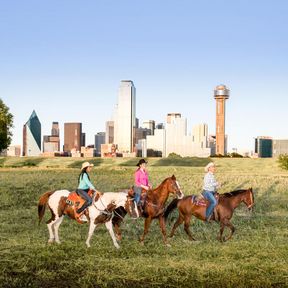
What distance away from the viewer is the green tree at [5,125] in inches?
3044

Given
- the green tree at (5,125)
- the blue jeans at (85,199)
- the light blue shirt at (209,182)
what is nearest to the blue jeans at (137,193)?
the blue jeans at (85,199)

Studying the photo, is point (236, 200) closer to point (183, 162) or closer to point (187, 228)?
point (187, 228)

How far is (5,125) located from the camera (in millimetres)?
78438

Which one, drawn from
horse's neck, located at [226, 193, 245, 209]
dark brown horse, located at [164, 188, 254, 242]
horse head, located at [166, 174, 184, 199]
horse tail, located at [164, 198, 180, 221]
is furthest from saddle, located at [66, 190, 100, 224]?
horse's neck, located at [226, 193, 245, 209]

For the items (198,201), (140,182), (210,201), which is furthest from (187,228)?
(140,182)

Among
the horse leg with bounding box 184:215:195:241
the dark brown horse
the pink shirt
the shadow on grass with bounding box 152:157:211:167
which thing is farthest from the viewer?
the shadow on grass with bounding box 152:157:211:167

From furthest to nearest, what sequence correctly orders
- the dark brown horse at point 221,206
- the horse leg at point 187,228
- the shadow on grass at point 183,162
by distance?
the shadow on grass at point 183,162 < the horse leg at point 187,228 < the dark brown horse at point 221,206

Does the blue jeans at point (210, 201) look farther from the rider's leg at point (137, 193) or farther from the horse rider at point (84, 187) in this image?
Result: the horse rider at point (84, 187)

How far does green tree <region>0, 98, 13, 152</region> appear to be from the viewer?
3044 inches

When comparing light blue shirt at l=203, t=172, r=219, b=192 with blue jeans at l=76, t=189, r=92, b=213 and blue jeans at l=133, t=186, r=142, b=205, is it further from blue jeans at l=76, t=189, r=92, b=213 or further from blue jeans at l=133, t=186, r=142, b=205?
blue jeans at l=76, t=189, r=92, b=213

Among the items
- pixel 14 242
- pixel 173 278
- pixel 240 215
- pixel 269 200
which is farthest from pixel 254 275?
pixel 269 200

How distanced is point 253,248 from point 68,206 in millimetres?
6253

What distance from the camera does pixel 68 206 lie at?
661 inches

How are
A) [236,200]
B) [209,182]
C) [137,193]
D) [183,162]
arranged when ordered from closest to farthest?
[137,193], [209,182], [236,200], [183,162]
